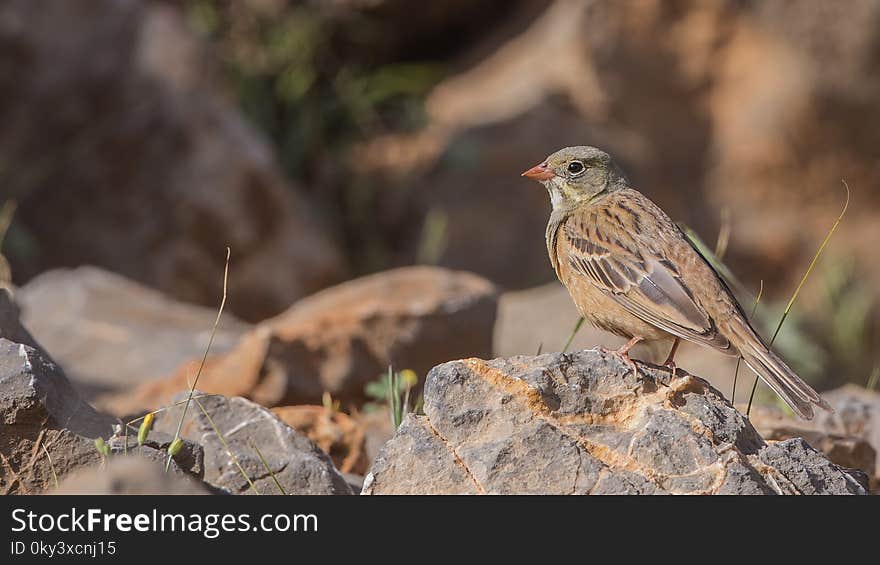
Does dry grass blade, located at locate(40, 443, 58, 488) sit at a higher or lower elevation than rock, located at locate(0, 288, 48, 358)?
lower

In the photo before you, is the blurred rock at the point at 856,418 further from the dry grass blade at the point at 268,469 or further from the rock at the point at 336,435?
the dry grass blade at the point at 268,469

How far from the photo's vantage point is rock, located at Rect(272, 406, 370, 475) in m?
5.50

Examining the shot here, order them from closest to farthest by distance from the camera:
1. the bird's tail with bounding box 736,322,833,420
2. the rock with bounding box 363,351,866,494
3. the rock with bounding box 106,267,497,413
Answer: the rock with bounding box 363,351,866,494, the bird's tail with bounding box 736,322,833,420, the rock with bounding box 106,267,497,413

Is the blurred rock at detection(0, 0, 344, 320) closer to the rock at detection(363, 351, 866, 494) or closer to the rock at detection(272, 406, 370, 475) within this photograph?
the rock at detection(272, 406, 370, 475)

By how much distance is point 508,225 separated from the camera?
13.4 metres

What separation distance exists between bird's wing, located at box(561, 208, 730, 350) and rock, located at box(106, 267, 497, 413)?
185cm

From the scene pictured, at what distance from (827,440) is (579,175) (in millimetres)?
1553

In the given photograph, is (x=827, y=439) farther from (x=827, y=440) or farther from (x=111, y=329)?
(x=111, y=329)

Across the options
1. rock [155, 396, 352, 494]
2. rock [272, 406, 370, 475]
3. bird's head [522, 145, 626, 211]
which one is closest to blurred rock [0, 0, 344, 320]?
rock [272, 406, 370, 475]

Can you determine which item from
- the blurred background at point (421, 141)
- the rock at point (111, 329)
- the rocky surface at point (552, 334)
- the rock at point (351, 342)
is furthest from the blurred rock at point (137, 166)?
the rock at point (351, 342)
